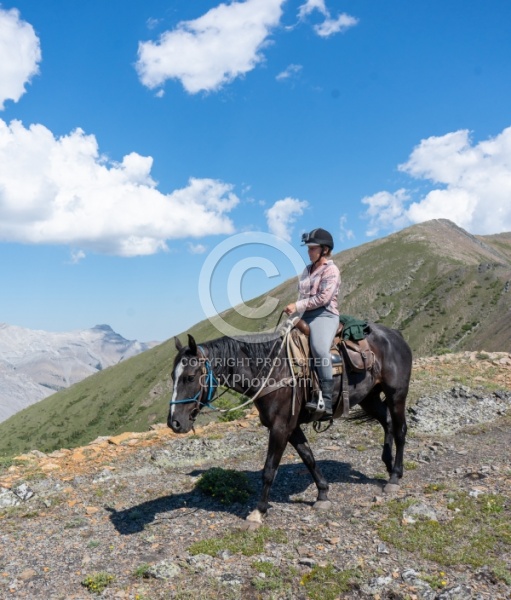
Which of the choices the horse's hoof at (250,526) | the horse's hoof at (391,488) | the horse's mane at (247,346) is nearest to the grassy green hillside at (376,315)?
the horse's hoof at (391,488)

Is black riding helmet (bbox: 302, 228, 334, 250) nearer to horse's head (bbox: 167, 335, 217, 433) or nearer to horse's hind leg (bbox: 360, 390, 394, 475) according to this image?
horse's head (bbox: 167, 335, 217, 433)

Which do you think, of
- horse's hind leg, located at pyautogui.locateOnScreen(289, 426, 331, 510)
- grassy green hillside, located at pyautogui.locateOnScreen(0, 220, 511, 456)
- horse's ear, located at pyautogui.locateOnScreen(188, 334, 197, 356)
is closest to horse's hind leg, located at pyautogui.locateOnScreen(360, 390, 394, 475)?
horse's hind leg, located at pyautogui.locateOnScreen(289, 426, 331, 510)

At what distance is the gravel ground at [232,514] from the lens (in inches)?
225

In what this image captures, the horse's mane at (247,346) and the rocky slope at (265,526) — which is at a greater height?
the horse's mane at (247,346)

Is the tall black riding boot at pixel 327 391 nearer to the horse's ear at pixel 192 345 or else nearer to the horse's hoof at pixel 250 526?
the horse's hoof at pixel 250 526

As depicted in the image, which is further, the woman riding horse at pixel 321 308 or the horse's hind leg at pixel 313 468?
the horse's hind leg at pixel 313 468

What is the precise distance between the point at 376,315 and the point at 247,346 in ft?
359

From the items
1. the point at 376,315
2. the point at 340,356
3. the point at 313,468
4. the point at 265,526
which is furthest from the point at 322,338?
the point at 376,315

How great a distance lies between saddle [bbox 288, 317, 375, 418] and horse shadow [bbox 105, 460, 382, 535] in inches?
74.9

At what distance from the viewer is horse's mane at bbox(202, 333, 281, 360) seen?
7.51 metres

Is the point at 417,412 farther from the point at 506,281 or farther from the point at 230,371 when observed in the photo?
the point at 506,281

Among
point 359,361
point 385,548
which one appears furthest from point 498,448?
point 385,548

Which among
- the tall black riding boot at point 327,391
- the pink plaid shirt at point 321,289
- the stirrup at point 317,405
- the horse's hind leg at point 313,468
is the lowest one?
the horse's hind leg at point 313,468

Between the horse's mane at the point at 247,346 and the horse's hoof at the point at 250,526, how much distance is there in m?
2.62
